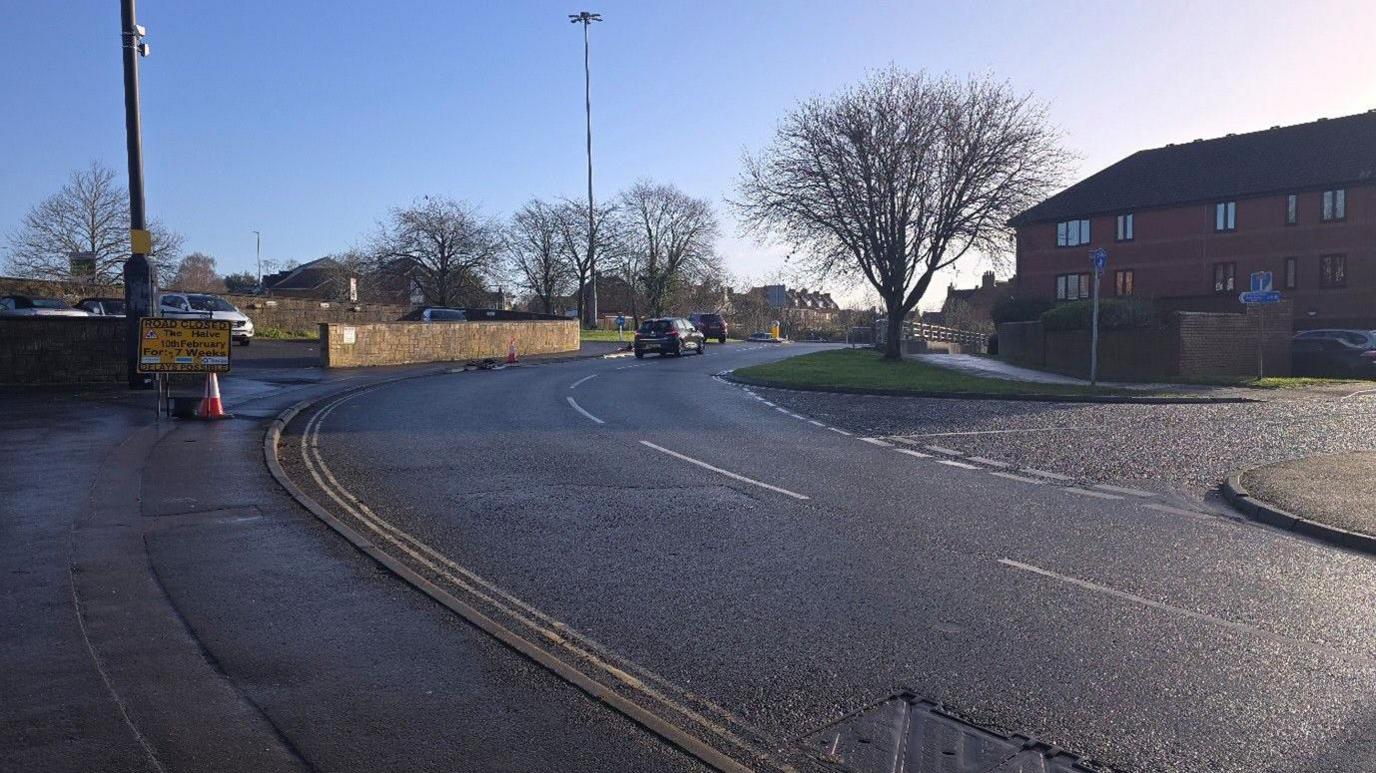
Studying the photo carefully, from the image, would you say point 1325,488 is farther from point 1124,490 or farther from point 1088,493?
point 1088,493

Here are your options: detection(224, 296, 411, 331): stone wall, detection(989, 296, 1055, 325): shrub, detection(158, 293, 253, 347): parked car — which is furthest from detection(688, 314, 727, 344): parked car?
detection(158, 293, 253, 347): parked car

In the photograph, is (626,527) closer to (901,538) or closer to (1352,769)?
(901,538)

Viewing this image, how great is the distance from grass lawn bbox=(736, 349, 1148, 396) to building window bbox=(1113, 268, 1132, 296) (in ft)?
81.7

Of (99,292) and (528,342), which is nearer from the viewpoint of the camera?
(99,292)

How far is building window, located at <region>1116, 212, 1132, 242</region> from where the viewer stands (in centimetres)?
5344

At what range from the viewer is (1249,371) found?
88.4 ft

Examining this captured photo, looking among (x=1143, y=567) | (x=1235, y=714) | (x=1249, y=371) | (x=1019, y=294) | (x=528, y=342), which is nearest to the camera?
(x=1235, y=714)

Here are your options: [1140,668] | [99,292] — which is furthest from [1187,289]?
[1140,668]

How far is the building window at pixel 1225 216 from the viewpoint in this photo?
49.0 metres

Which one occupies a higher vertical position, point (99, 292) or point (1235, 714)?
point (99, 292)

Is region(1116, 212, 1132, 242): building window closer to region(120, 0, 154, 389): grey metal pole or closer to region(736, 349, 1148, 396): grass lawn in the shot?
region(736, 349, 1148, 396): grass lawn

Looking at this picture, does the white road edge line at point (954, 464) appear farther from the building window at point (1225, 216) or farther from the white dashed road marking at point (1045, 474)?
the building window at point (1225, 216)

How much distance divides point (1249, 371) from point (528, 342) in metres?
26.4

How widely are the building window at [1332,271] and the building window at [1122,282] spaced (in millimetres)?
9400
